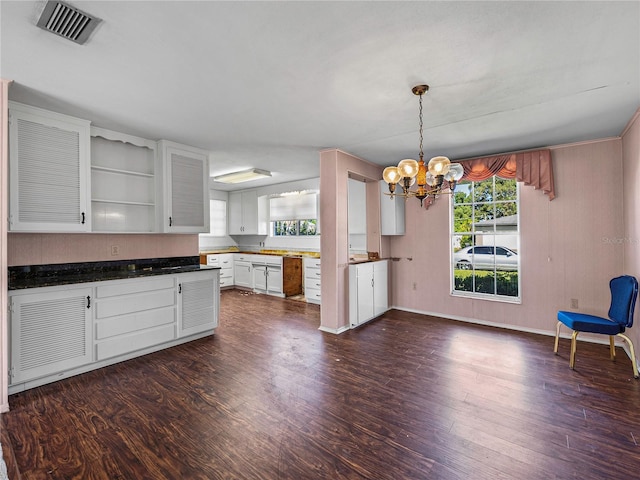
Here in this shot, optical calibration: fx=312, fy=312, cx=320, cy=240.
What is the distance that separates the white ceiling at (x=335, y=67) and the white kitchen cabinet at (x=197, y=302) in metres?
1.73

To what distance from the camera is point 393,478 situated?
171 cm

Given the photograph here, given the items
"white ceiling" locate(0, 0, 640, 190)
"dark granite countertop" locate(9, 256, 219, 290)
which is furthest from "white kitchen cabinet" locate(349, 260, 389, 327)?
"dark granite countertop" locate(9, 256, 219, 290)

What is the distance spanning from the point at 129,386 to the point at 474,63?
148 inches

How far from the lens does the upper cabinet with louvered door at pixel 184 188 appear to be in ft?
12.6

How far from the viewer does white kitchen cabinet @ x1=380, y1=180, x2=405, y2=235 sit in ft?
16.8

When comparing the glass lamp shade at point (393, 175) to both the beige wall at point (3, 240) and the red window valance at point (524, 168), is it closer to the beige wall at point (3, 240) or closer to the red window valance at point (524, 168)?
the red window valance at point (524, 168)

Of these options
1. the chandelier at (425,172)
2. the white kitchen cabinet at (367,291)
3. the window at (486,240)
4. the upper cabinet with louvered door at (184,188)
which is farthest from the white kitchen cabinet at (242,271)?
the chandelier at (425,172)

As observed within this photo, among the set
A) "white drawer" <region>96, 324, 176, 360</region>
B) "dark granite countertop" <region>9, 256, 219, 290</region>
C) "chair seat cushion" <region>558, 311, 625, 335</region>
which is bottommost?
"white drawer" <region>96, 324, 176, 360</region>

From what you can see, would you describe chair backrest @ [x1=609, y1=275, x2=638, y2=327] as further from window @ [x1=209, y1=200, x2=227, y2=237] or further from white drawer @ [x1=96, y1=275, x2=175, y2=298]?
window @ [x1=209, y1=200, x2=227, y2=237]

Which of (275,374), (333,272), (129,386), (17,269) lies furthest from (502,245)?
(17,269)

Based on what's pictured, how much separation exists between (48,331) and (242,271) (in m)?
4.67

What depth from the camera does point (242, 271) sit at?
7.38 metres

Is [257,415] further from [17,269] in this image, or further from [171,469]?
[17,269]

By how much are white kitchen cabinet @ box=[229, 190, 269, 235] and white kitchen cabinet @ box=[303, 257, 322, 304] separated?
2.04m
